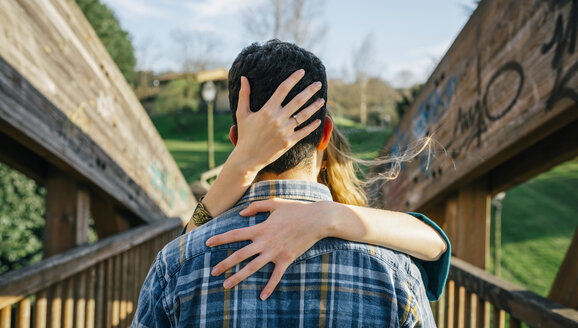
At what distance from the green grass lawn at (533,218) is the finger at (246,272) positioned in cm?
205

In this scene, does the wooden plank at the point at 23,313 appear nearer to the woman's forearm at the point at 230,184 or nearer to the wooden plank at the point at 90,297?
the wooden plank at the point at 90,297

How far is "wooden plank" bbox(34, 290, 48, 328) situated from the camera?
2.16 m

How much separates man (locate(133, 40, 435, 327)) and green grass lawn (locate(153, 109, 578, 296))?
1881 millimetres

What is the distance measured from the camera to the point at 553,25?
1.74 meters

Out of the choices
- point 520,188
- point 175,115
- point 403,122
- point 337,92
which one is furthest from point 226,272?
point 337,92

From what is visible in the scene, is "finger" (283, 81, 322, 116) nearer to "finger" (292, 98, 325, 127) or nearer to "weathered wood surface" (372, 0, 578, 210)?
"finger" (292, 98, 325, 127)

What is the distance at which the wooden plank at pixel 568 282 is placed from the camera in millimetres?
1975

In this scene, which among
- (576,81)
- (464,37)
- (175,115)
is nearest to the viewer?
(576,81)

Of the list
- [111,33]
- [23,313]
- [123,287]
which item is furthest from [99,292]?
[111,33]

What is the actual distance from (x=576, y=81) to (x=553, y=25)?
0.31 metres

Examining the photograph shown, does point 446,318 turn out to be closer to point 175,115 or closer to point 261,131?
point 261,131

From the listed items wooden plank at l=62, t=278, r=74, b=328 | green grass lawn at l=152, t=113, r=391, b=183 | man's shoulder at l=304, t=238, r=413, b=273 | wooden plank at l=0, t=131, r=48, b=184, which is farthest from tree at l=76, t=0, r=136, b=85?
man's shoulder at l=304, t=238, r=413, b=273

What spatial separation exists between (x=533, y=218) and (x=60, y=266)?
1313 centimetres

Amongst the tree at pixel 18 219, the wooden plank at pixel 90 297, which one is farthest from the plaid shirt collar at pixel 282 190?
the tree at pixel 18 219
